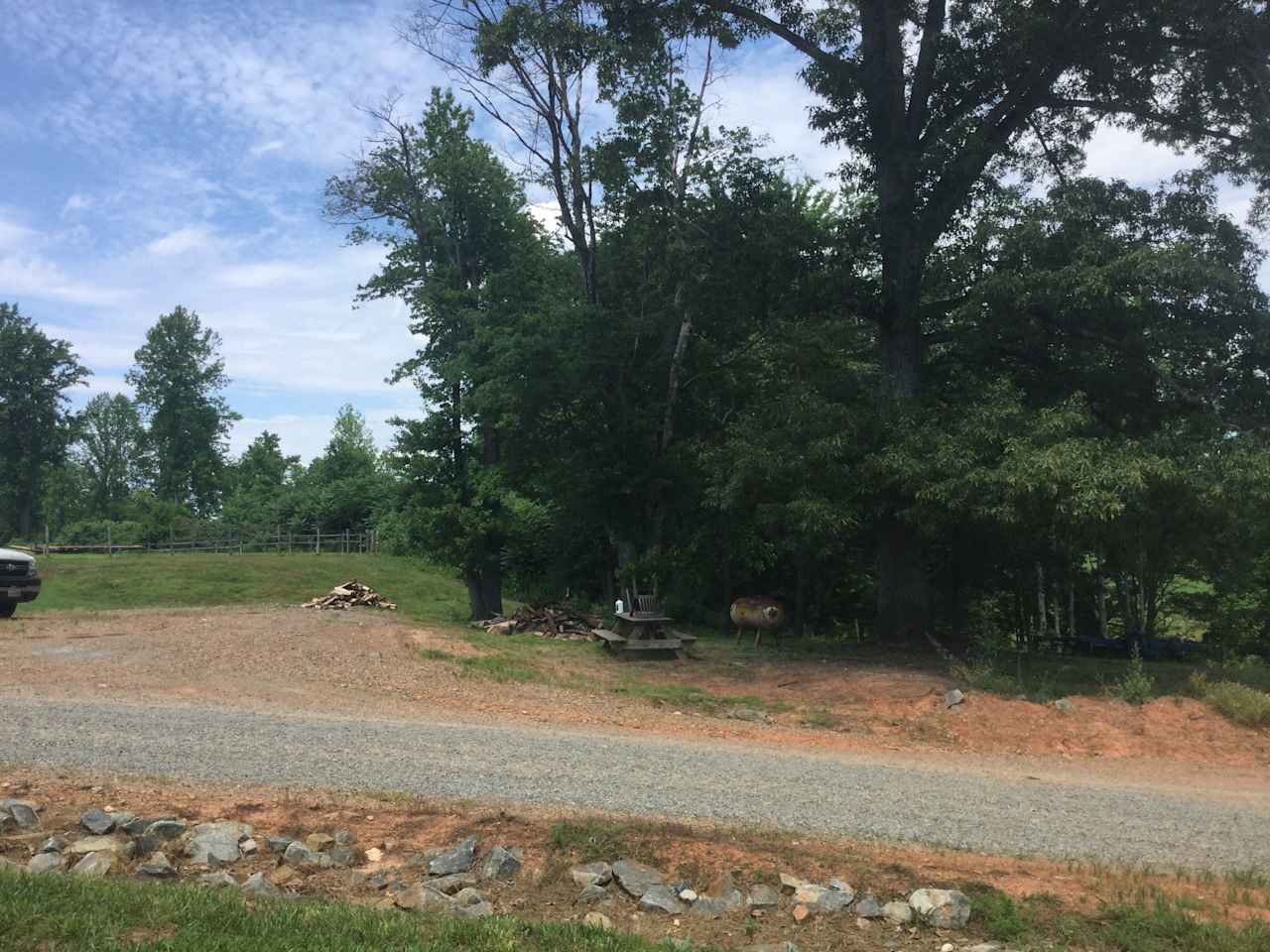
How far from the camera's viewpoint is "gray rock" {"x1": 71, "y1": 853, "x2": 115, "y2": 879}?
5.64 meters

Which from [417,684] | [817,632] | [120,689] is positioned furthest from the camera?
[817,632]

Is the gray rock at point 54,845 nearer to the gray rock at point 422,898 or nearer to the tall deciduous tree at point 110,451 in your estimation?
the gray rock at point 422,898

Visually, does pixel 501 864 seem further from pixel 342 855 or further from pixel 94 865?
pixel 94 865

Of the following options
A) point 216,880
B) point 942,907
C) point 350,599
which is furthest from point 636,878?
point 350,599

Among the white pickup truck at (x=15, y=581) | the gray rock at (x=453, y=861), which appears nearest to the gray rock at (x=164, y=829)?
the gray rock at (x=453, y=861)

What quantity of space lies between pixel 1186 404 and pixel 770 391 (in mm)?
7500

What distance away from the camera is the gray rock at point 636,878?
5.67 m

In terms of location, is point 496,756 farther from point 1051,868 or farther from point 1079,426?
point 1079,426

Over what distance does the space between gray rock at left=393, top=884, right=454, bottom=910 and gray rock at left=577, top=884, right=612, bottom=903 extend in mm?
741

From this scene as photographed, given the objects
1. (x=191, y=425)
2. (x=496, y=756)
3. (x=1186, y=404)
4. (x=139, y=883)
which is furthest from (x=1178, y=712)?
(x=191, y=425)

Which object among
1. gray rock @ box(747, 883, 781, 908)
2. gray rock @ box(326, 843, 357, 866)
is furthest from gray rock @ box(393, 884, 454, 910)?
gray rock @ box(747, 883, 781, 908)

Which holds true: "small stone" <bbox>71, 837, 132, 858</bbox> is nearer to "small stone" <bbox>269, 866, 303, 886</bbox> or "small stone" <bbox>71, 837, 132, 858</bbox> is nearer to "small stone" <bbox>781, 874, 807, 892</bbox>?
"small stone" <bbox>269, 866, 303, 886</bbox>

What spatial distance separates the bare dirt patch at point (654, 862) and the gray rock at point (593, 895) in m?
0.04

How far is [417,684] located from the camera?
13.5 metres
